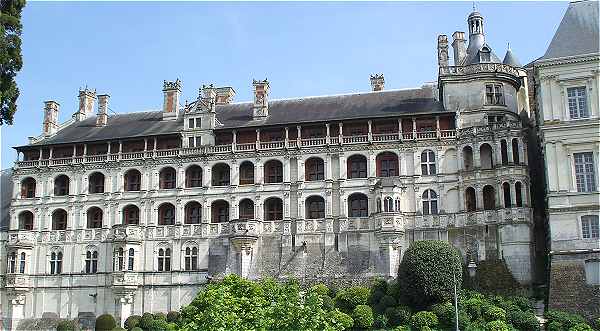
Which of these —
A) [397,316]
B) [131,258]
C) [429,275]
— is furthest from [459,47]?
[131,258]

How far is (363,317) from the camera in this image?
4669 centimetres

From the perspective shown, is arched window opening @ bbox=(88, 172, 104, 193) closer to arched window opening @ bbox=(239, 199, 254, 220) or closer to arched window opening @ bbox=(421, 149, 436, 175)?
arched window opening @ bbox=(239, 199, 254, 220)

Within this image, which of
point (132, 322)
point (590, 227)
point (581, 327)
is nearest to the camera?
point (581, 327)

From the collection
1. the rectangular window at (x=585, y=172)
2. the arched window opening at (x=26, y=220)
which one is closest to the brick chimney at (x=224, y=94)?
the arched window opening at (x=26, y=220)

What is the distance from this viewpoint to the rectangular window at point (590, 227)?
46.9 metres

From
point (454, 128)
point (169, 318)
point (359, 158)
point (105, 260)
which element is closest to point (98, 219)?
point (105, 260)

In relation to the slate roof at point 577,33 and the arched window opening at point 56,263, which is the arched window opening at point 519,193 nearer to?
the slate roof at point 577,33

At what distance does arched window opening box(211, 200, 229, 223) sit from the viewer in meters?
62.1

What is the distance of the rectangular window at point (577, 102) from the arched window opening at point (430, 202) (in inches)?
502

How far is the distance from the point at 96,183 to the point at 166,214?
7315 millimetres

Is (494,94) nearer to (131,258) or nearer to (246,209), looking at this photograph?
(246,209)

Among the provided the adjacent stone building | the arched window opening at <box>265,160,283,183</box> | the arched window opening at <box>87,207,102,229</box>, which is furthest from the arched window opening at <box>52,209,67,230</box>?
the adjacent stone building

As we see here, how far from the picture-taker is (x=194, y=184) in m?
63.5

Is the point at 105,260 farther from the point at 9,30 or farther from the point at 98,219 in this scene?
the point at 9,30
